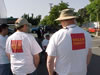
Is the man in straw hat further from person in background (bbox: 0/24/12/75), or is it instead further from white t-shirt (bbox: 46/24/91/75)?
person in background (bbox: 0/24/12/75)

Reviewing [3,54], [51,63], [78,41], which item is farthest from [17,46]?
[78,41]

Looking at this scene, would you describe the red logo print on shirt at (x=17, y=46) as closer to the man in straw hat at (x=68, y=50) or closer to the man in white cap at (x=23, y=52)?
the man in white cap at (x=23, y=52)

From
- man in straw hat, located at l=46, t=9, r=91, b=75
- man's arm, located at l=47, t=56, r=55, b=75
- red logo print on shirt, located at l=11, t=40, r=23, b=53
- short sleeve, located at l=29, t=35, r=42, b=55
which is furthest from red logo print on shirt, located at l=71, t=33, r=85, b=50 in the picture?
red logo print on shirt, located at l=11, t=40, r=23, b=53

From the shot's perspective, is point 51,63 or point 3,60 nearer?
point 51,63

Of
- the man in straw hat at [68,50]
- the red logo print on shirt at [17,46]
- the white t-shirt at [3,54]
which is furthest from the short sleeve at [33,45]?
the white t-shirt at [3,54]

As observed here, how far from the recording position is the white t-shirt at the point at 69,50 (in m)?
2.50

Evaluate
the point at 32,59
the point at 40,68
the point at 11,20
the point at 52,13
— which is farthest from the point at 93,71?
the point at 52,13

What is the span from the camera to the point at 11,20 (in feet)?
22.7

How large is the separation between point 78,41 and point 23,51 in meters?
0.83

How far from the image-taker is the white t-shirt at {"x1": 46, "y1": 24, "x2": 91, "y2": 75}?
2.50 metres

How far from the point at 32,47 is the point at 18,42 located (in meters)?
0.22

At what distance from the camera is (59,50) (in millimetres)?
2520

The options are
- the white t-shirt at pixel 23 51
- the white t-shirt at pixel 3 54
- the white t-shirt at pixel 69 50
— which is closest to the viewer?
the white t-shirt at pixel 69 50

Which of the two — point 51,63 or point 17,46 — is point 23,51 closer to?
point 17,46
